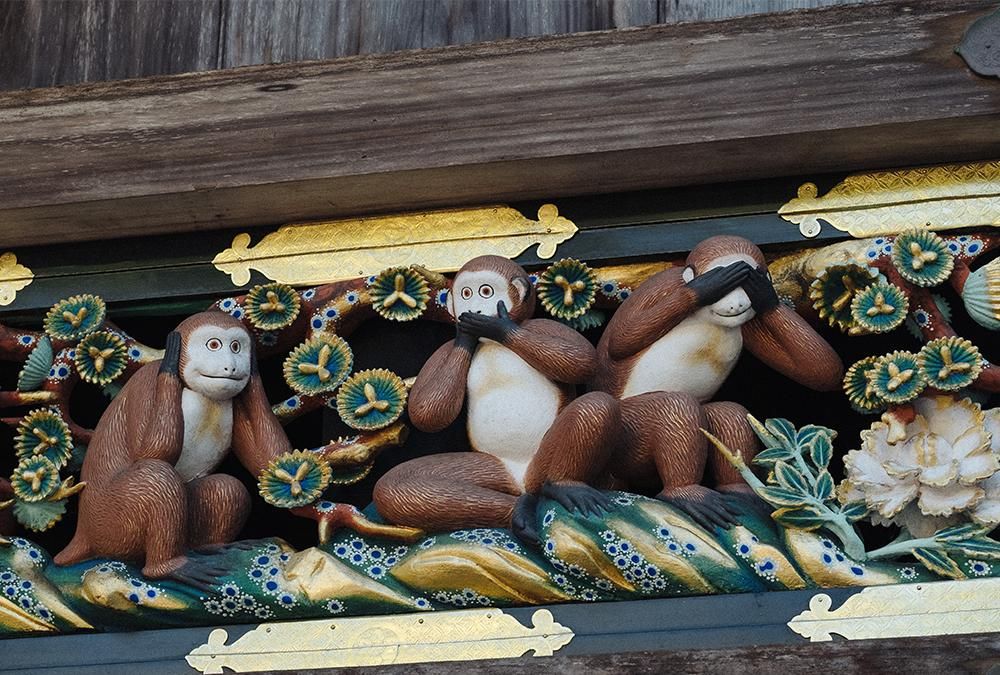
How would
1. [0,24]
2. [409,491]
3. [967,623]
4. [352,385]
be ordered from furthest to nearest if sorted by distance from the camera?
[0,24] < [352,385] < [409,491] < [967,623]

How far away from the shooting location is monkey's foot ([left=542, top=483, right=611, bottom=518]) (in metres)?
2.60

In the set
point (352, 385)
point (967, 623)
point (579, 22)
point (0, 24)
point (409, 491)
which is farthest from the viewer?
point (0, 24)

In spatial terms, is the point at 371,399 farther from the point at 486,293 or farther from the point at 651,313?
the point at 651,313

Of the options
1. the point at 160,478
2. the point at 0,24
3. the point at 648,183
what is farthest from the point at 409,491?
the point at 0,24

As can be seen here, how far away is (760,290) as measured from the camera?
2752mm

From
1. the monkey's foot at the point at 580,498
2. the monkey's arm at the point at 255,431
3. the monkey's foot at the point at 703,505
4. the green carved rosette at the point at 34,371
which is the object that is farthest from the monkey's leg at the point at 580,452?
the green carved rosette at the point at 34,371

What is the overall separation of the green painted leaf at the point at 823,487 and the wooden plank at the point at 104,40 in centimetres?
132

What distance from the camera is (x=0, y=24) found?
3361 mm

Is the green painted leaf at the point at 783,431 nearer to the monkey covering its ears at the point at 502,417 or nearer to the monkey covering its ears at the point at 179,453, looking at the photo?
the monkey covering its ears at the point at 502,417

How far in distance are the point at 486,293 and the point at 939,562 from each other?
79 centimetres

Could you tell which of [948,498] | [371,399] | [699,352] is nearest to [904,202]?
[699,352]

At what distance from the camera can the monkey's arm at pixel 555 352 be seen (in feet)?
8.98

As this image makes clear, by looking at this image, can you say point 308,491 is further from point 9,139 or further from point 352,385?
point 9,139

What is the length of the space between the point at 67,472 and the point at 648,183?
106 cm
